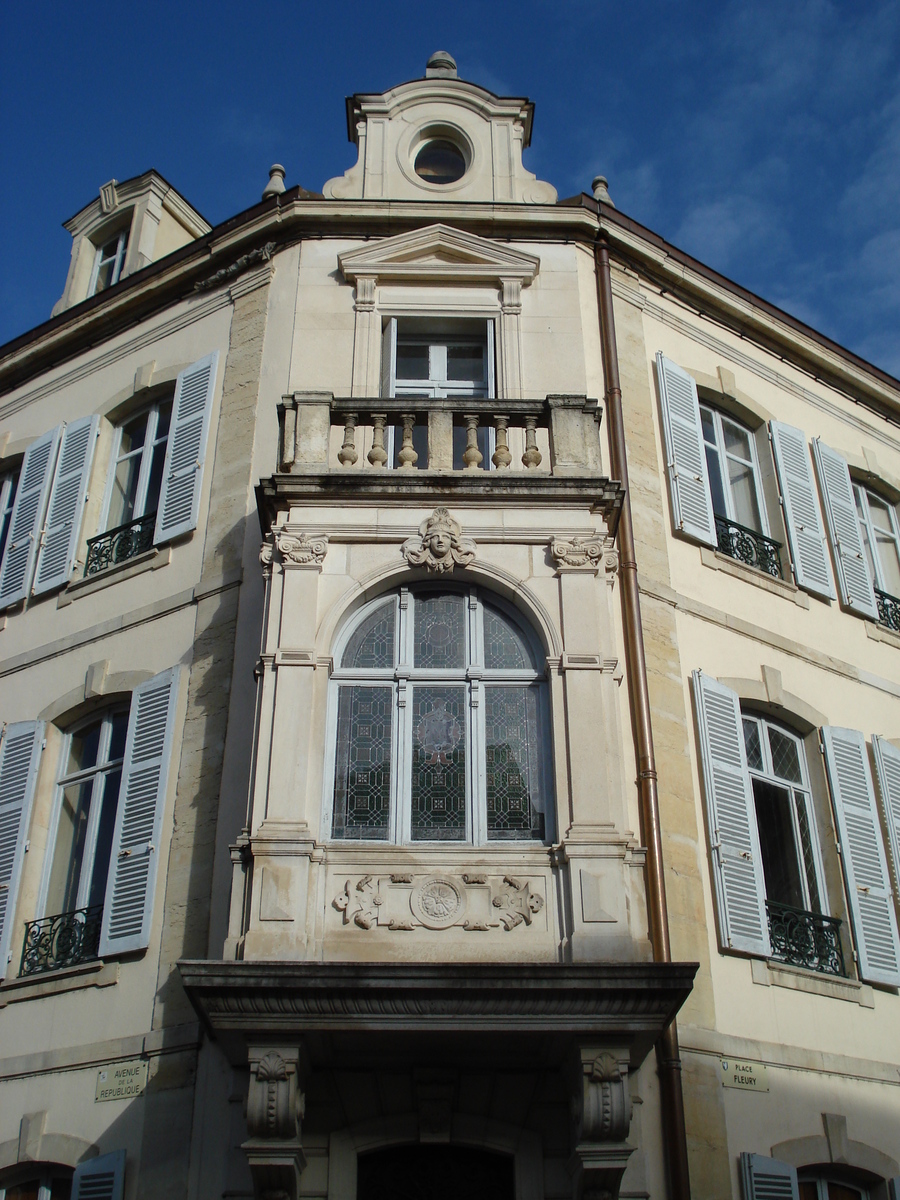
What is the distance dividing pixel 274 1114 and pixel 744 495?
7755mm

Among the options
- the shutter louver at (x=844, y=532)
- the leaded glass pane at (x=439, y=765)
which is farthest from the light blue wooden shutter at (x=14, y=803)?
the shutter louver at (x=844, y=532)

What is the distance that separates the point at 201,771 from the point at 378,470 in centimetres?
269

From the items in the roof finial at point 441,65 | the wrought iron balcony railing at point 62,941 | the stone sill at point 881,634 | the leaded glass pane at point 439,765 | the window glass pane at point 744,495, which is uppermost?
the roof finial at point 441,65

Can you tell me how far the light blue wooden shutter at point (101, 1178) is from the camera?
344 inches

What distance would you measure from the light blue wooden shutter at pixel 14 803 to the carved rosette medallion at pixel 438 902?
3.77 m

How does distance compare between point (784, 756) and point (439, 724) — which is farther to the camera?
point (784, 756)

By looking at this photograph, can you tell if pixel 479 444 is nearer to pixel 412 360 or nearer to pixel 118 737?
pixel 412 360

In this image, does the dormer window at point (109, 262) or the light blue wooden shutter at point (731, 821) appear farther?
the dormer window at point (109, 262)

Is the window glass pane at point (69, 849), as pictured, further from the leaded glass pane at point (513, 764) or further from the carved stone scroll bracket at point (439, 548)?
the leaded glass pane at point (513, 764)

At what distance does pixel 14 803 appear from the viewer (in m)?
11.1

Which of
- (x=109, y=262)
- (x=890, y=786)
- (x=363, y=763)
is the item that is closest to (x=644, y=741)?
(x=363, y=763)

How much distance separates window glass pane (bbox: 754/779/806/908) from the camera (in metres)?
10.6

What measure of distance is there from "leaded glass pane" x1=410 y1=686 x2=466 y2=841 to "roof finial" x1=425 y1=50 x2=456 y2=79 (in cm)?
818

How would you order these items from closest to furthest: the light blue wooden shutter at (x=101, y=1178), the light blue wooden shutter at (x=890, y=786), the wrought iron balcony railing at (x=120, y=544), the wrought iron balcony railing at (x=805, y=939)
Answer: the light blue wooden shutter at (x=101, y=1178) → the wrought iron balcony railing at (x=805, y=939) → the light blue wooden shutter at (x=890, y=786) → the wrought iron balcony railing at (x=120, y=544)
